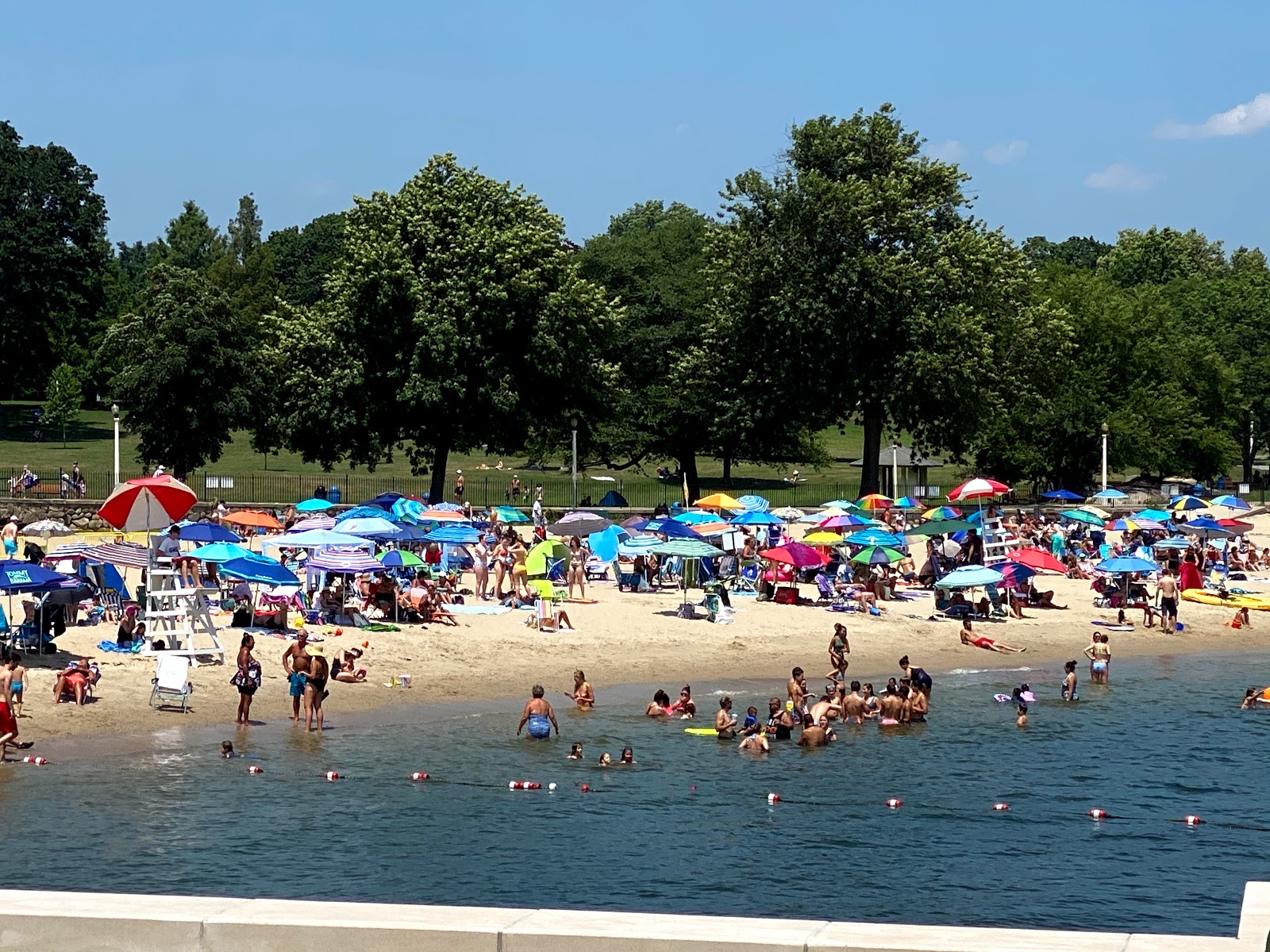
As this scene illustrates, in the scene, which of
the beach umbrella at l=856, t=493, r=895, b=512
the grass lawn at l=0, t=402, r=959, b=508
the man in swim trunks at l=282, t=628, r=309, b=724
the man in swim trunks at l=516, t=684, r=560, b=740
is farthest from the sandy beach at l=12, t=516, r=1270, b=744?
the grass lawn at l=0, t=402, r=959, b=508

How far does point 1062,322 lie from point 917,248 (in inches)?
260

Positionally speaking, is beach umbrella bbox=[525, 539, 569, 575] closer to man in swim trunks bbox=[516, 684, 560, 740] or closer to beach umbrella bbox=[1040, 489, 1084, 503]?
man in swim trunks bbox=[516, 684, 560, 740]

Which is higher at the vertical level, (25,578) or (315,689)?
(25,578)

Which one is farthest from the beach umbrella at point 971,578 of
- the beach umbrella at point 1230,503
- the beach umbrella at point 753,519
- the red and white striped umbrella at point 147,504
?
the beach umbrella at point 1230,503

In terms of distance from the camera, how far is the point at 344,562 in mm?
30500

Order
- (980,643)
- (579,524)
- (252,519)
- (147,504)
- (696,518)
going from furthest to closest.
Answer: (696,518) → (252,519) → (579,524) → (980,643) → (147,504)

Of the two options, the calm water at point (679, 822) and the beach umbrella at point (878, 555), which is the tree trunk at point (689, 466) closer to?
the beach umbrella at point (878, 555)

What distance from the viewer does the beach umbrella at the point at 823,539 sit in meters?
38.3

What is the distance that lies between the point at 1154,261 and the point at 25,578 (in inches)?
4264

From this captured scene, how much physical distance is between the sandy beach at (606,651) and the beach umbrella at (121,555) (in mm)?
1222

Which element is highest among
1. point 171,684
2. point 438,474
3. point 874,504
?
point 438,474

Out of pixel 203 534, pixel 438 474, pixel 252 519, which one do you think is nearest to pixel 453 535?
pixel 203 534

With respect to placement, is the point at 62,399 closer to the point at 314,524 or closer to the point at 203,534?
the point at 314,524

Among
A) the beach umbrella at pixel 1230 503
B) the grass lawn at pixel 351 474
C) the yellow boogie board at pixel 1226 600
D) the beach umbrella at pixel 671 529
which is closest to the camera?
the beach umbrella at pixel 671 529
